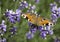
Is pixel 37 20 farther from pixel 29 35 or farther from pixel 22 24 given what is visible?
pixel 22 24

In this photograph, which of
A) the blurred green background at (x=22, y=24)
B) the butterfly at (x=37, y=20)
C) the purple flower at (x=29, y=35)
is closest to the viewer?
the butterfly at (x=37, y=20)

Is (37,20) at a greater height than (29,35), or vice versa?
(37,20)

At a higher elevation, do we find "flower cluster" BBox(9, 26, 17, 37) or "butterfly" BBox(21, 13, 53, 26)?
"butterfly" BBox(21, 13, 53, 26)

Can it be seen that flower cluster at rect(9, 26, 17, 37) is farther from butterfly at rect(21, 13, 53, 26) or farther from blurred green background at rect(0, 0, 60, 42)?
butterfly at rect(21, 13, 53, 26)

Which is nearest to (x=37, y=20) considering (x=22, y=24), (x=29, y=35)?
(x=29, y=35)

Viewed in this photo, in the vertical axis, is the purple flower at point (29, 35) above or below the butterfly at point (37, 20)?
below

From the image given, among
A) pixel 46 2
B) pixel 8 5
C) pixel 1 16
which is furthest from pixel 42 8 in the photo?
pixel 1 16

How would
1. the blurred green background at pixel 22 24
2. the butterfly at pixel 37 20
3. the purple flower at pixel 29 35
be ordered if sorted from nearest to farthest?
the butterfly at pixel 37 20 → the purple flower at pixel 29 35 → the blurred green background at pixel 22 24

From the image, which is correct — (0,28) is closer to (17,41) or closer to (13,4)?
(17,41)

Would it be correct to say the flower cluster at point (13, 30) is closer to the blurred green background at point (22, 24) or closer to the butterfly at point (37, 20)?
the blurred green background at point (22, 24)

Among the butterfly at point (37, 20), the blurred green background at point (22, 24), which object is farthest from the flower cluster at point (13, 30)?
the butterfly at point (37, 20)

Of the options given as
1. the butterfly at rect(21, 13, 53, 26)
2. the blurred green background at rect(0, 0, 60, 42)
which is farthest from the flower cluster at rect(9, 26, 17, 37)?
the butterfly at rect(21, 13, 53, 26)
